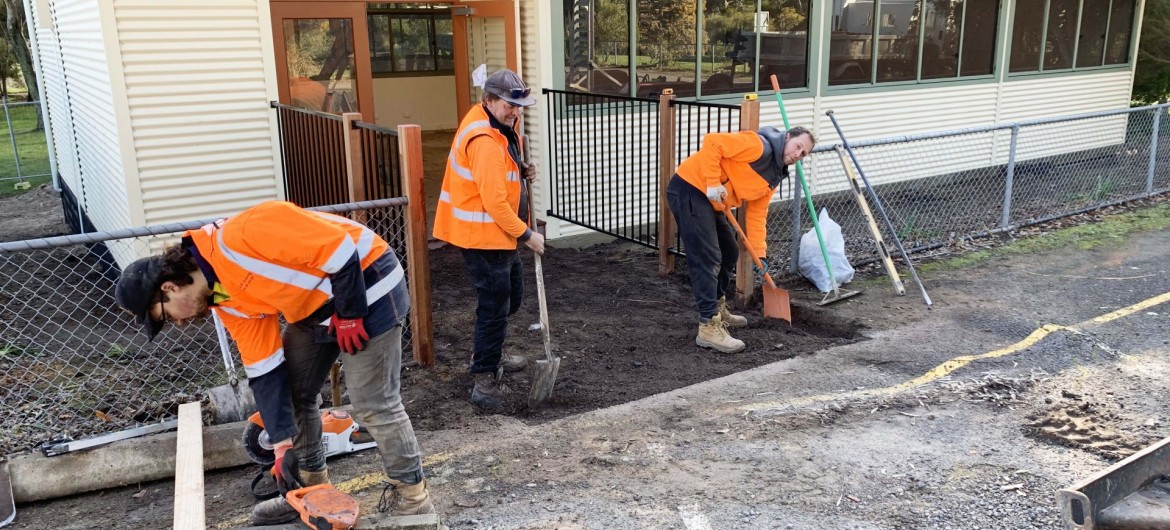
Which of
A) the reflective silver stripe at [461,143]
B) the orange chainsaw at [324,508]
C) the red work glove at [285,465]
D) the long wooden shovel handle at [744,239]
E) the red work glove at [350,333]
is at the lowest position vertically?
the orange chainsaw at [324,508]

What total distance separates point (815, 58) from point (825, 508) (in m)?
7.24

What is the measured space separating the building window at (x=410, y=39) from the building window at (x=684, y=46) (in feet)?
19.1

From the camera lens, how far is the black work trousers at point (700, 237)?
5633 mm

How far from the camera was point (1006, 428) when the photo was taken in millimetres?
4418

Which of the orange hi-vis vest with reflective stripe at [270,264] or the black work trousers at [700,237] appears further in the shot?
the black work trousers at [700,237]

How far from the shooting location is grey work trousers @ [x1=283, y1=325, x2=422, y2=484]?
3.34 m

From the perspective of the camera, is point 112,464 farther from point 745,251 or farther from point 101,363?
point 745,251

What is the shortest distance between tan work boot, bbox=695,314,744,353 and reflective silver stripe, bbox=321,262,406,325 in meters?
2.86

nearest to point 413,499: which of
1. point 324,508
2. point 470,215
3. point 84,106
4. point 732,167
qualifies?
point 324,508

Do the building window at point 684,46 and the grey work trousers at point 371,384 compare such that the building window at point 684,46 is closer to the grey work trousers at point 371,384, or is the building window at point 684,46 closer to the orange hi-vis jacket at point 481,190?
the orange hi-vis jacket at point 481,190

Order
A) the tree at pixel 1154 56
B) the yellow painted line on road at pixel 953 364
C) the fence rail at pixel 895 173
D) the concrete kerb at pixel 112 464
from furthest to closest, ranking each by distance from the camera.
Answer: the tree at pixel 1154 56 → the fence rail at pixel 895 173 → the yellow painted line on road at pixel 953 364 → the concrete kerb at pixel 112 464

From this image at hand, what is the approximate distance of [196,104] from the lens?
263 inches

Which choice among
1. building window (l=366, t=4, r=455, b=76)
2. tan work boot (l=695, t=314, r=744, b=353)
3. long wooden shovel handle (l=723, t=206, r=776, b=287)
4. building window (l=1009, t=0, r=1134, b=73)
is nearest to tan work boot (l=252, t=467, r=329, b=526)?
tan work boot (l=695, t=314, r=744, b=353)

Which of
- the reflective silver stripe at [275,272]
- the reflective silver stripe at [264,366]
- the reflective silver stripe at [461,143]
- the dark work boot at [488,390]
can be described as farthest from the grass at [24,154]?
the reflective silver stripe at [275,272]
